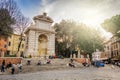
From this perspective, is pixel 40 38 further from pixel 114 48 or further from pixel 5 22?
pixel 114 48

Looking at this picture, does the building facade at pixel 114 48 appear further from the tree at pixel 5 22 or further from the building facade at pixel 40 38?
the tree at pixel 5 22

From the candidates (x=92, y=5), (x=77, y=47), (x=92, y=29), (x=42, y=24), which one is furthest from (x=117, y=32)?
(x=92, y=5)

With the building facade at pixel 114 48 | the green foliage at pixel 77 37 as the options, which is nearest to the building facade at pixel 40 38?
the green foliage at pixel 77 37

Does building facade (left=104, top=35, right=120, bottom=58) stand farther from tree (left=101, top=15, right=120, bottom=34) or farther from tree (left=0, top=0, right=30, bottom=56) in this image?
tree (left=0, top=0, right=30, bottom=56)

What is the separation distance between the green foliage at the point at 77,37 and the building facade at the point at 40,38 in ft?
33.7

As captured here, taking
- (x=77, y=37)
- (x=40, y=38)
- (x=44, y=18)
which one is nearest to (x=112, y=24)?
(x=77, y=37)

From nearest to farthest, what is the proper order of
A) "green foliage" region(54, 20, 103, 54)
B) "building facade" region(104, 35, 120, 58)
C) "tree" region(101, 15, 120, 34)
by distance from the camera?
"tree" region(101, 15, 120, 34)
"green foliage" region(54, 20, 103, 54)
"building facade" region(104, 35, 120, 58)

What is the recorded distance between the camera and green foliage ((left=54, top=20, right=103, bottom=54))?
137ft

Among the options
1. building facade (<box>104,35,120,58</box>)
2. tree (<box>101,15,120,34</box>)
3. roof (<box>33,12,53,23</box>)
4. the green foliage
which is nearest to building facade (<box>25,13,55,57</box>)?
roof (<box>33,12,53,23</box>)

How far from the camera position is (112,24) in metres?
37.3

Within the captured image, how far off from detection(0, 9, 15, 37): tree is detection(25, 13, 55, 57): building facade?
261 inches

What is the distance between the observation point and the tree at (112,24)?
36125 mm

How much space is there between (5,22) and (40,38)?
12396 mm

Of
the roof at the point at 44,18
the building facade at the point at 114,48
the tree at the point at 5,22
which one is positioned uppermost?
the roof at the point at 44,18
